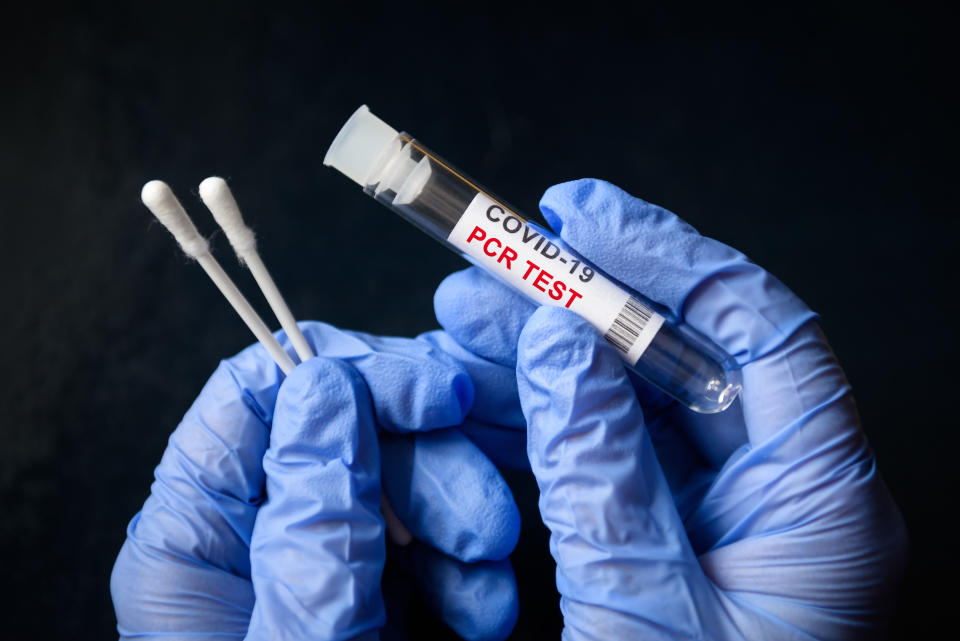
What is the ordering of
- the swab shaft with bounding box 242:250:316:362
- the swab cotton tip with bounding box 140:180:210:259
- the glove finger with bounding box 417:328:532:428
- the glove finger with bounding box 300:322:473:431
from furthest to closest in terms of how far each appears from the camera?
the glove finger with bounding box 417:328:532:428 < the glove finger with bounding box 300:322:473:431 < the swab shaft with bounding box 242:250:316:362 < the swab cotton tip with bounding box 140:180:210:259

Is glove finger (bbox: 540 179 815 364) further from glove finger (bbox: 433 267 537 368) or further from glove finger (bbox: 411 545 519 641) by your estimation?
glove finger (bbox: 411 545 519 641)

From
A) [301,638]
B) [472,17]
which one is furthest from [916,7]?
[301,638]

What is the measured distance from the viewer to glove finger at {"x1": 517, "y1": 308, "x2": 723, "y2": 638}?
93 cm

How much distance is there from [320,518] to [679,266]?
62 cm

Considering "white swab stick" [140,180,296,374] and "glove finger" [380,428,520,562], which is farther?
"glove finger" [380,428,520,562]

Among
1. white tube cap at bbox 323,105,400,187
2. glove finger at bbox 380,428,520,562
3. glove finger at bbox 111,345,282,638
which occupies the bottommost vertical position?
glove finger at bbox 111,345,282,638

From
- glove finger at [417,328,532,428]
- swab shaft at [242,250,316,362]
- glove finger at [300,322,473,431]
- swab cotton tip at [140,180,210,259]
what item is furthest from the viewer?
glove finger at [417,328,532,428]

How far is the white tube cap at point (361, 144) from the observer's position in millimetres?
963

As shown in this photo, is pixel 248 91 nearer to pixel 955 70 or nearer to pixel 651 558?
pixel 651 558

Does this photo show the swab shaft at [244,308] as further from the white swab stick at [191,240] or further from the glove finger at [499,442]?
the glove finger at [499,442]

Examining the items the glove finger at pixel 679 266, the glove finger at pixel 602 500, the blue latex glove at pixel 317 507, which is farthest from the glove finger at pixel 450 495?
the glove finger at pixel 679 266

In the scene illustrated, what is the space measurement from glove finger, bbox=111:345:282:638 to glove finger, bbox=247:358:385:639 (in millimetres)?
76

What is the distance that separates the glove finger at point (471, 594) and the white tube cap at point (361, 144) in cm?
62

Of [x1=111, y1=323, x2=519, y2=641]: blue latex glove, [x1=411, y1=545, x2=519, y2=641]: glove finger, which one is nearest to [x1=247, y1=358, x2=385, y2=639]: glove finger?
[x1=111, y1=323, x2=519, y2=641]: blue latex glove
